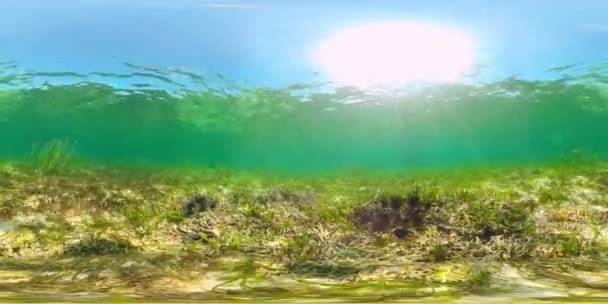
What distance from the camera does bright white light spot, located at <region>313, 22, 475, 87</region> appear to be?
2.61 meters

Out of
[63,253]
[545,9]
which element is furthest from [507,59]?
[63,253]

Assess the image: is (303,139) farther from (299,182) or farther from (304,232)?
(304,232)

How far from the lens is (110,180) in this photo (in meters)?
2.79

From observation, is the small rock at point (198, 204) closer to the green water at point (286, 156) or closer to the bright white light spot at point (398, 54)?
the green water at point (286, 156)

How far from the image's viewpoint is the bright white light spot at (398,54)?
8.56ft

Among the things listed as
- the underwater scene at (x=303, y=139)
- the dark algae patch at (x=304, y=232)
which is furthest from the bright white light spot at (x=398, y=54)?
the dark algae patch at (x=304, y=232)

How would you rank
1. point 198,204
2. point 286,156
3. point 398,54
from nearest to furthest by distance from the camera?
1. point 398,54
2. point 198,204
3. point 286,156

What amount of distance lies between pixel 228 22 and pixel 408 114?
72cm

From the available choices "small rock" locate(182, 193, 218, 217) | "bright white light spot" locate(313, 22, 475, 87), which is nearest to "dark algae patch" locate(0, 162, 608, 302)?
"small rock" locate(182, 193, 218, 217)

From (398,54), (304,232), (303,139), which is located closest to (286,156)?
(303,139)

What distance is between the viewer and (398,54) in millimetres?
2605

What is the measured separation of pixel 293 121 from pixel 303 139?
79mm

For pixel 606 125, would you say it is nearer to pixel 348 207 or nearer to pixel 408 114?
pixel 408 114

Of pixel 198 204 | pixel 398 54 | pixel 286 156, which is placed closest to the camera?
pixel 398 54
